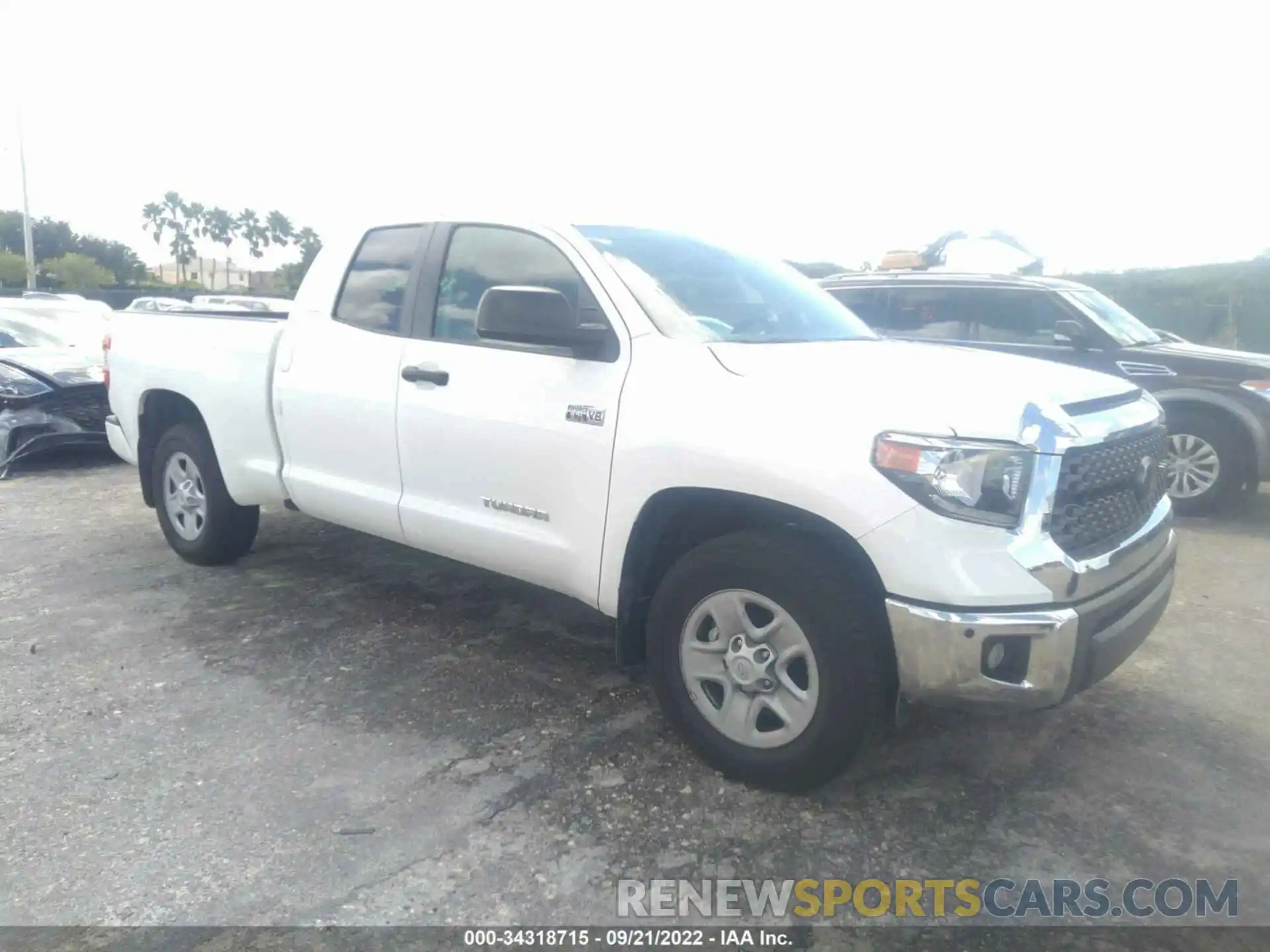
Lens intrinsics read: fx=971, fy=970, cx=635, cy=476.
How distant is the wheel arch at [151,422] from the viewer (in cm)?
544

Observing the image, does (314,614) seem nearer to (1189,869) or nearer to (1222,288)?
(1189,869)

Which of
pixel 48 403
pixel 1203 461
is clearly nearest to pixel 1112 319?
pixel 1203 461

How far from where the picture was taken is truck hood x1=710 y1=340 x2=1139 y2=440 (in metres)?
2.68

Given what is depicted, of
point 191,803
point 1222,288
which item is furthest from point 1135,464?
point 1222,288

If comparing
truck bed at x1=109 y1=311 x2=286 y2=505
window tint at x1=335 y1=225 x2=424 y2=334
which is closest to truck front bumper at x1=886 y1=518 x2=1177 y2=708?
window tint at x1=335 y1=225 x2=424 y2=334

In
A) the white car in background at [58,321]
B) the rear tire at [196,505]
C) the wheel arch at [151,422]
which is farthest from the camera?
the white car in background at [58,321]

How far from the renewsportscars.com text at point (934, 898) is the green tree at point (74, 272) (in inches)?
2236

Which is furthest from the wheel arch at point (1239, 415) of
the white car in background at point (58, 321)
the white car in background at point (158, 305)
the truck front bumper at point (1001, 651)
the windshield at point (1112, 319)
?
the white car in background at point (58, 321)

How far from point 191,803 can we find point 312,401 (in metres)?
1.95

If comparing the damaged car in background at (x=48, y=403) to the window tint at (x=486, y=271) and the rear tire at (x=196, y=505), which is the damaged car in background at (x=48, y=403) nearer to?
the rear tire at (x=196, y=505)

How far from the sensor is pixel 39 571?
5.41 metres

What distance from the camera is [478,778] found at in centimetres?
317

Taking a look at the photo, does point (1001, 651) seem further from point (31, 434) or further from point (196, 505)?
point (31, 434)

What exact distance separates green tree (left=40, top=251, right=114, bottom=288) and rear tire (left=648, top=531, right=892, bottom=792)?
185ft
